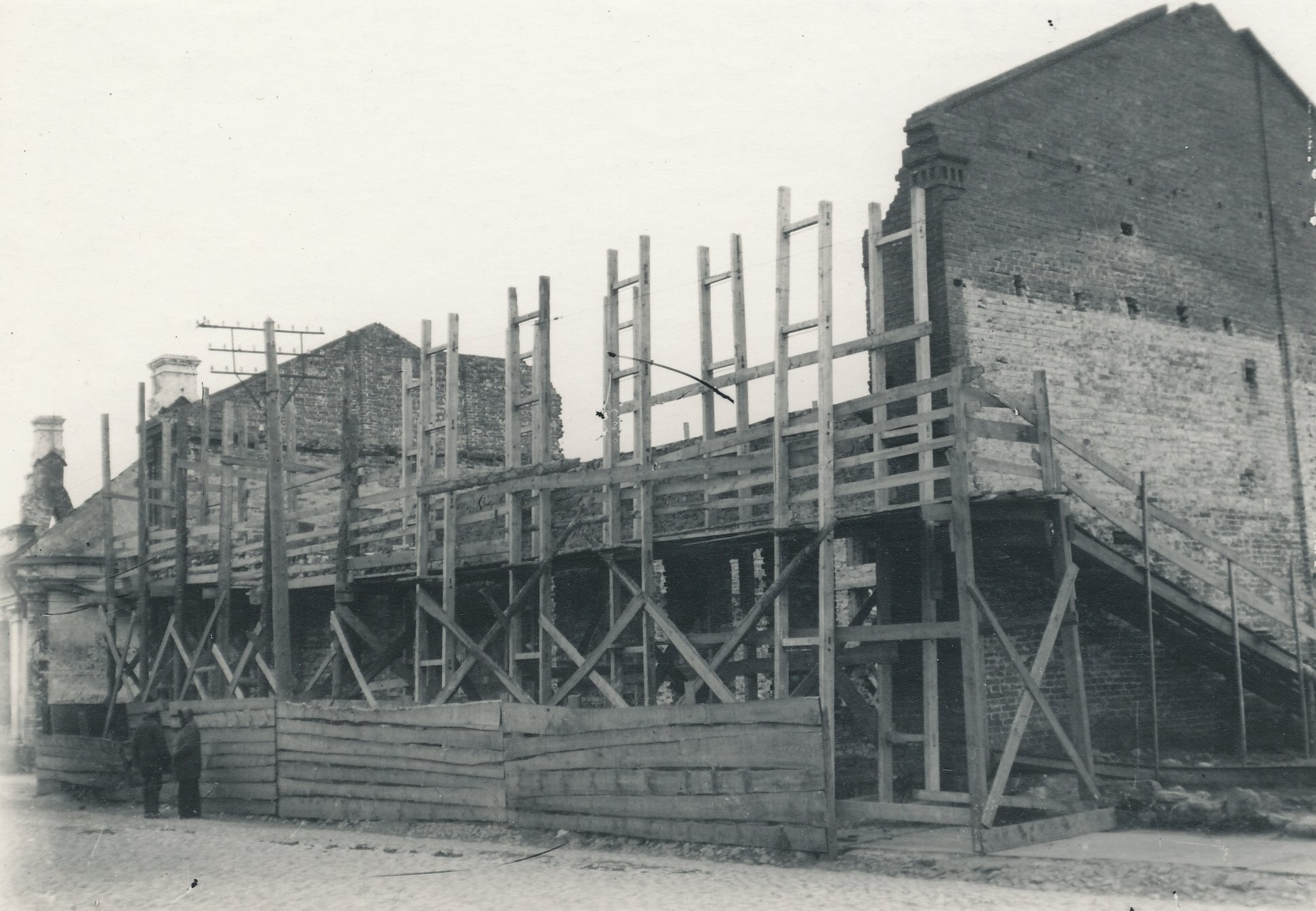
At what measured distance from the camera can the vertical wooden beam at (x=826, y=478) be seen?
1205cm

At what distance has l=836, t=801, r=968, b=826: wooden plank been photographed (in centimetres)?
1100

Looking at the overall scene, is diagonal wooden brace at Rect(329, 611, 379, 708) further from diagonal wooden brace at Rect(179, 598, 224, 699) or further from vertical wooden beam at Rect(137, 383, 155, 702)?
vertical wooden beam at Rect(137, 383, 155, 702)

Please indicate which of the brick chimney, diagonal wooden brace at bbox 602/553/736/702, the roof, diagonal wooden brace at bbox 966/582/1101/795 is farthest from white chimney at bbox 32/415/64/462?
diagonal wooden brace at bbox 966/582/1101/795

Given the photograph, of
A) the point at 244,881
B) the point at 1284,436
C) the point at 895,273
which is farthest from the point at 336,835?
the point at 1284,436

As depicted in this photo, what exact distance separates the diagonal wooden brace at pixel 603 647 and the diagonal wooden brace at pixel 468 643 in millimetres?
448

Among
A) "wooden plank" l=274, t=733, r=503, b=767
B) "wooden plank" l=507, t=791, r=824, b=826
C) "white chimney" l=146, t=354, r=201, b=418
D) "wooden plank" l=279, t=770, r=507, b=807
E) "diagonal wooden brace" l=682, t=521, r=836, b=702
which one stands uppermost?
"white chimney" l=146, t=354, r=201, b=418

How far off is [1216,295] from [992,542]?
22.7 feet

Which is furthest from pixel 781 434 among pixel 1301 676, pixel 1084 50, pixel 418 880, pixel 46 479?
pixel 46 479

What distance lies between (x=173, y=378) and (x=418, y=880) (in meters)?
23.3

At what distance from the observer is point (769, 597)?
12312 mm

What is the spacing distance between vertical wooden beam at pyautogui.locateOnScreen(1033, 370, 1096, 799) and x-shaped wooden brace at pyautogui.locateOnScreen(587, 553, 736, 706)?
2.89 meters

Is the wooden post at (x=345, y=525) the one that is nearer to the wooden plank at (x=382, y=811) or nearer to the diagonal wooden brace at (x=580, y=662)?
the wooden plank at (x=382, y=811)

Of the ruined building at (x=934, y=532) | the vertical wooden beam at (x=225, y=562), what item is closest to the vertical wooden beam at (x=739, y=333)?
the ruined building at (x=934, y=532)

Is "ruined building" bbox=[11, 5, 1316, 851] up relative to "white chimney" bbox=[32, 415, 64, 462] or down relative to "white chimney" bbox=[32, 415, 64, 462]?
down
